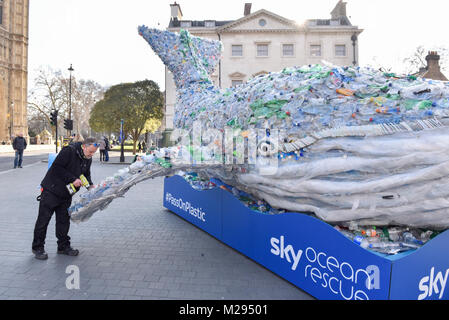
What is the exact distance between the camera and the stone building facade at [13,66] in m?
42.1

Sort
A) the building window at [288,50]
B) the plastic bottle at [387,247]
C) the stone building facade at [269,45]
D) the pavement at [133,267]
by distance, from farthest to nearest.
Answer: the building window at [288,50] < the stone building facade at [269,45] < the pavement at [133,267] < the plastic bottle at [387,247]

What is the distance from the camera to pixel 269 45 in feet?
90.7

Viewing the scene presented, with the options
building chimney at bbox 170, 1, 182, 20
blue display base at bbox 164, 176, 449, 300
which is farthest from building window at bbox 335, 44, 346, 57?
blue display base at bbox 164, 176, 449, 300

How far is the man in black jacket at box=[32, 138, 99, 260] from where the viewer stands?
13.5 ft

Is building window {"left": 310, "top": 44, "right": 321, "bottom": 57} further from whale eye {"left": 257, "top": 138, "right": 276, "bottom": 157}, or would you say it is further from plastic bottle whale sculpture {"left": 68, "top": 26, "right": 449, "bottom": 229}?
whale eye {"left": 257, "top": 138, "right": 276, "bottom": 157}

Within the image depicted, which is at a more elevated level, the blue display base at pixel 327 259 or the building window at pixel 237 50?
the building window at pixel 237 50

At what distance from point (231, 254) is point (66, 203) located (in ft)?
7.52

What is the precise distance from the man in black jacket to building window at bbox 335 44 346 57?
27.0 meters

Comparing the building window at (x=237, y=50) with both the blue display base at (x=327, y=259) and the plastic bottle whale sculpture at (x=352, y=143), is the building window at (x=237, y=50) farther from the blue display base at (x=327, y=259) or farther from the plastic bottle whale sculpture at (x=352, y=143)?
the plastic bottle whale sculpture at (x=352, y=143)

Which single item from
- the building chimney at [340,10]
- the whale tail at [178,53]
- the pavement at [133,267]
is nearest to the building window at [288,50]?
the building chimney at [340,10]

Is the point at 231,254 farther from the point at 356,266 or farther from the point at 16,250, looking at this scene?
the point at 16,250

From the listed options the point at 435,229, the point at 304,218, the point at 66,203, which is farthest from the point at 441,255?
the point at 66,203

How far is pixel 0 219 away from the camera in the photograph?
597 centimetres
